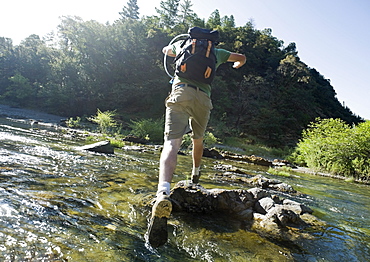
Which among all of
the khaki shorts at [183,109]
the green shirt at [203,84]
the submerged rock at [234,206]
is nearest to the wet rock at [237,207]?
the submerged rock at [234,206]

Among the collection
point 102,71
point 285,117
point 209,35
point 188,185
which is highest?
point 102,71

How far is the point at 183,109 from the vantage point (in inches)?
95.4

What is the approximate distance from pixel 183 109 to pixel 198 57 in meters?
0.58

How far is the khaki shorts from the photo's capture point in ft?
7.50

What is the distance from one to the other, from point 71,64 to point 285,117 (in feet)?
119

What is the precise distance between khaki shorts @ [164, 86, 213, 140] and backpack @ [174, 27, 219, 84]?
157mm

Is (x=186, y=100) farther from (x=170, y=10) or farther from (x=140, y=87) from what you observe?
(x=170, y=10)

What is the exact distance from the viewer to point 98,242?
174 centimetres

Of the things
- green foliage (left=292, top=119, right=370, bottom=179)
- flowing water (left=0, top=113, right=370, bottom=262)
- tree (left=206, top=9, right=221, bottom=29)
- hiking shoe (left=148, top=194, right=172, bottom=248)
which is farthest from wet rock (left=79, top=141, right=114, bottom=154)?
tree (left=206, top=9, right=221, bottom=29)

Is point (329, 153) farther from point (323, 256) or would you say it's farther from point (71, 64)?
point (71, 64)

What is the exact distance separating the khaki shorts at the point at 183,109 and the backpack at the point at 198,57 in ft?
0.51

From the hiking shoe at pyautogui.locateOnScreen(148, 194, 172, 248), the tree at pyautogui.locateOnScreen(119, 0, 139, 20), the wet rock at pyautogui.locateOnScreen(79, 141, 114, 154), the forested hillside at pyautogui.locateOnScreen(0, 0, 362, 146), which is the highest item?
the tree at pyautogui.locateOnScreen(119, 0, 139, 20)

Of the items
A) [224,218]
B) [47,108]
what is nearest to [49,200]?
[224,218]

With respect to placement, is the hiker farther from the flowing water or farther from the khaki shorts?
the flowing water
